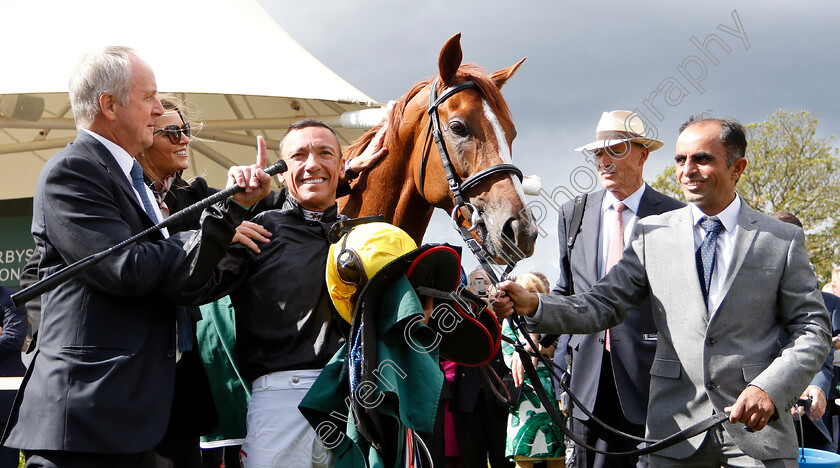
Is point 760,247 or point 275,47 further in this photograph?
point 275,47

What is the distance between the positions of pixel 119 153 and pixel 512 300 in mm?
1554

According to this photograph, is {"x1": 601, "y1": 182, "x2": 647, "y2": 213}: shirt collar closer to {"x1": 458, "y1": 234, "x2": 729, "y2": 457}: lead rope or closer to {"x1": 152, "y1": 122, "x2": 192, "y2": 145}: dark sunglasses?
{"x1": 458, "y1": 234, "x2": 729, "y2": 457}: lead rope

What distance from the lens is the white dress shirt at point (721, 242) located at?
304 centimetres

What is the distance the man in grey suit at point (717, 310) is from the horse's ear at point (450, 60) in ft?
3.90

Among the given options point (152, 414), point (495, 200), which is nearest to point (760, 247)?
point (495, 200)

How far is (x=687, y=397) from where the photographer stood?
9.87 feet

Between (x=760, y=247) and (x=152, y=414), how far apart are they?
2357mm

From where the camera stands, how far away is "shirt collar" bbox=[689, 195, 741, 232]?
A: 10.3 feet

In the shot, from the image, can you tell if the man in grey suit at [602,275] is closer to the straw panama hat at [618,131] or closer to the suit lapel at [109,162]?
the straw panama hat at [618,131]

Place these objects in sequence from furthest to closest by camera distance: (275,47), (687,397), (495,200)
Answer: (275,47) → (495,200) → (687,397)

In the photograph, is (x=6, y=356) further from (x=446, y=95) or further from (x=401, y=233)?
(x=401, y=233)

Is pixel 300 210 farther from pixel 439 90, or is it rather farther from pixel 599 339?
pixel 599 339

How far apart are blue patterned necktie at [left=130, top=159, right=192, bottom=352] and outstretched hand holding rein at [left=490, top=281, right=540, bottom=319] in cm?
114

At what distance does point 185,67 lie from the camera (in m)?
7.31
